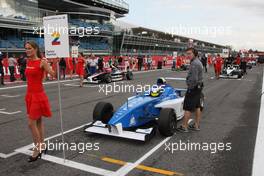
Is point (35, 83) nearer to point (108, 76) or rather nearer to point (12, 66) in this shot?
point (108, 76)

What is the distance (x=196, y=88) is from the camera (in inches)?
264

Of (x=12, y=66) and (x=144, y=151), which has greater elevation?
(x=12, y=66)

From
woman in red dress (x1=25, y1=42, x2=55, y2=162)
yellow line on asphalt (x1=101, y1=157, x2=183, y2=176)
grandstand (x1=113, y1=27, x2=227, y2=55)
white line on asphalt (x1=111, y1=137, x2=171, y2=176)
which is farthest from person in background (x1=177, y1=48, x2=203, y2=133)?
grandstand (x1=113, y1=27, x2=227, y2=55)

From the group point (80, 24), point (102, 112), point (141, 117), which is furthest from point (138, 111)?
point (80, 24)

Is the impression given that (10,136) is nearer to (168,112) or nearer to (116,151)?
(116,151)

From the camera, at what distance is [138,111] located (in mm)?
6398

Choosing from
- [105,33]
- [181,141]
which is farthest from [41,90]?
[105,33]

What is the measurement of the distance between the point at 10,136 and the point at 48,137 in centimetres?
81

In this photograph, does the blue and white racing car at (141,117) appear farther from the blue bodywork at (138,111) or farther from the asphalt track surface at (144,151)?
the asphalt track surface at (144,151)

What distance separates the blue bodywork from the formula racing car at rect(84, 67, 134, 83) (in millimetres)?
9834

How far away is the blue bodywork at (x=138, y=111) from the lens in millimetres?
6070

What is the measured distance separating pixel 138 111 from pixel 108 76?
443 inches

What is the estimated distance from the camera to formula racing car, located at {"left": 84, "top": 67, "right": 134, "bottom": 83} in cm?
1703

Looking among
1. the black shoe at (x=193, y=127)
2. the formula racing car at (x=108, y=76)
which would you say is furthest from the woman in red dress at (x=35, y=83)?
the formula racing car at (x=108, y=76)
